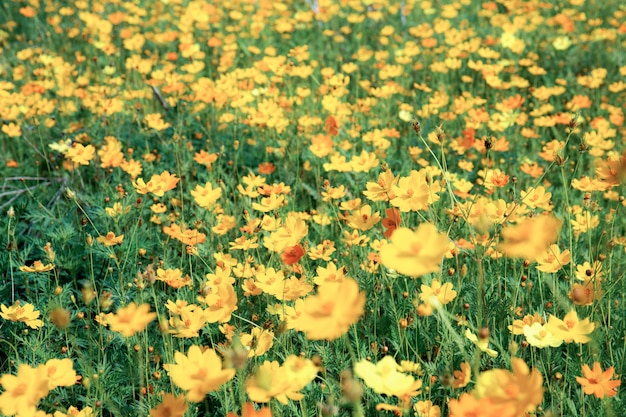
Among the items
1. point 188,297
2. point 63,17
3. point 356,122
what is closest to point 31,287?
point 188,297

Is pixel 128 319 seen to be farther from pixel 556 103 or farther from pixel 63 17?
pixel 63 17

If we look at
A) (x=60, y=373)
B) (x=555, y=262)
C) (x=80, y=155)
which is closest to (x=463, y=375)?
(x=555, y=262)

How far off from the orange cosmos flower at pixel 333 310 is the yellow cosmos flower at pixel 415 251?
0.30 ft

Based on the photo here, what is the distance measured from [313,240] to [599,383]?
1.21 m

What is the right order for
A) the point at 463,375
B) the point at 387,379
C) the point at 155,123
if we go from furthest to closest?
1. the point at 155,123
2. the point at 463,375
3. the point at 387,379

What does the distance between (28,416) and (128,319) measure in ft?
0.71

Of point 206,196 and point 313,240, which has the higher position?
point 206,196

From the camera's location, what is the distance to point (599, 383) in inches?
48.8

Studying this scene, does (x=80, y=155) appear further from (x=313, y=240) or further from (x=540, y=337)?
(x=540, y=337)

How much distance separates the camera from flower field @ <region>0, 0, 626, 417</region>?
1.08m

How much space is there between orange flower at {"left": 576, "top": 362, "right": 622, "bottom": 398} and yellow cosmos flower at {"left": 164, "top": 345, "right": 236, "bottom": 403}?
0.71 metres

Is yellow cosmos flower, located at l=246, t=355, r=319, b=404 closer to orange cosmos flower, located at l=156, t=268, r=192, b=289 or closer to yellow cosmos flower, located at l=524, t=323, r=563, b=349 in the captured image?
yellow cosmos flower, located at l=524, t=323, r=563, b=349

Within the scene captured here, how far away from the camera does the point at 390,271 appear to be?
5.50ft

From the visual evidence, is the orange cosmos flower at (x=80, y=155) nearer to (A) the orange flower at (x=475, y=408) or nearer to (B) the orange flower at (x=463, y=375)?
(B) the orange flower at (x=463, y=375)
